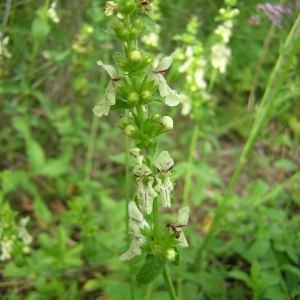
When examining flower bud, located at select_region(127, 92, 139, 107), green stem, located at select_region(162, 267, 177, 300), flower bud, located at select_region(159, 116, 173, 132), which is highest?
flower bud, located at select_region(127, 92, 139, 107)

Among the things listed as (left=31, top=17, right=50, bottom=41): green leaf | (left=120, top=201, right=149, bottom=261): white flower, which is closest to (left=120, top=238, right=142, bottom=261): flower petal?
(left=120, top=201, right=149, bottom=261): white flower

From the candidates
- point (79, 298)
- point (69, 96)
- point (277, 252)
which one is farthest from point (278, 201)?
point (69, 96)

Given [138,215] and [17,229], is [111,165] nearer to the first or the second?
[17,229]

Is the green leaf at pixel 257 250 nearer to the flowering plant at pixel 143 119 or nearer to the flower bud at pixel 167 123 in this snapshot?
the flowering plant at pixel 143 119

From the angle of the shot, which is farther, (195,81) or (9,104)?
(9,104)

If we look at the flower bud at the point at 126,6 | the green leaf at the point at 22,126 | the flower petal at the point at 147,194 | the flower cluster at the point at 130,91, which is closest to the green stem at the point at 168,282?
the flower petal at the point at 147,194

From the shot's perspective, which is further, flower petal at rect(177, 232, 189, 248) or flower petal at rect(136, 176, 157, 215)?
flower petal at rect(177, 232, 189, 248)

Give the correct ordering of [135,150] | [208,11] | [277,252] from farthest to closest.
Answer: [208,11] → [277,252] → [135,150]

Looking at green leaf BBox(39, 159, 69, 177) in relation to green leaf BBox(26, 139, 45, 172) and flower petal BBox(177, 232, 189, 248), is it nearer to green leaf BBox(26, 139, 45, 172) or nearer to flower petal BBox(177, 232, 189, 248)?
green leaf BBox(26, 139, 45, 172)
